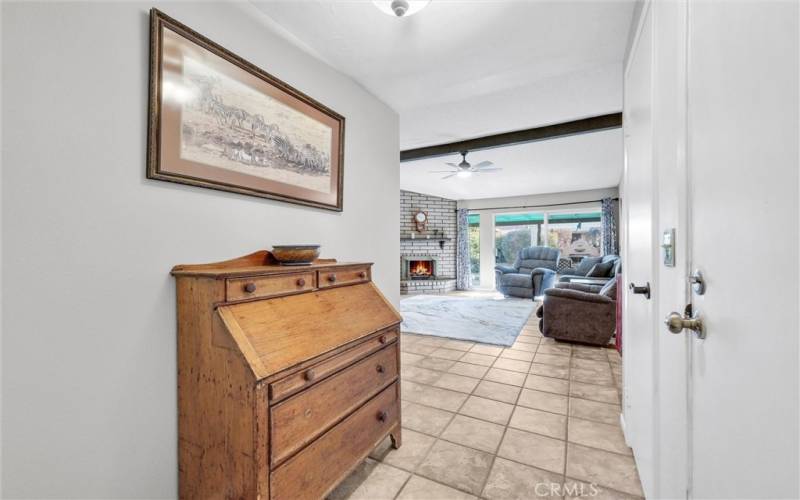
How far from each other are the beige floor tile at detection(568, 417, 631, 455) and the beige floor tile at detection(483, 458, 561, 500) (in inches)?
15.1

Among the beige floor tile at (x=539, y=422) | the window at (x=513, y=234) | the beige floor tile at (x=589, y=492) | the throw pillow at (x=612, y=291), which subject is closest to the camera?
the beige floor tile at (x=589, y=492)

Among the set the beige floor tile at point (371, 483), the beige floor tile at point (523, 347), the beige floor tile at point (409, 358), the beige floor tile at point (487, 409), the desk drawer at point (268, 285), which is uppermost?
the desk drawer at point (268, 285)

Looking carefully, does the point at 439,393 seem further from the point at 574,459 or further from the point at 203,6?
the point at 203,6

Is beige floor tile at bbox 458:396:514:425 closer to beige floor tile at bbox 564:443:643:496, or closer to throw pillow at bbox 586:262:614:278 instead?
beige floor tile at bbox 564:443:643:496

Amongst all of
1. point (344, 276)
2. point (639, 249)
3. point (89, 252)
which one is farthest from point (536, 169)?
point (89, 252)

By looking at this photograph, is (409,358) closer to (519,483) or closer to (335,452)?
(519,483)

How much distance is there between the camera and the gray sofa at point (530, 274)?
6.45 m

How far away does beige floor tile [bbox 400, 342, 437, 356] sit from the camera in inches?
133

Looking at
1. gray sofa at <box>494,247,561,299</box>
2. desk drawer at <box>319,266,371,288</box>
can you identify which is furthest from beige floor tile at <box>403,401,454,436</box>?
gray sofa at <box>494,247,561,299</box>

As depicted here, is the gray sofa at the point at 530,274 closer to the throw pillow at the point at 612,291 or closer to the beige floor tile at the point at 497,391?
the throw pillow at the point at 612,291

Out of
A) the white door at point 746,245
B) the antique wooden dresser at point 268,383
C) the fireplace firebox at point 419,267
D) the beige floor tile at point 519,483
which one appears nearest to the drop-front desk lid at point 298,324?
the antique wooden dresser at point 268,383

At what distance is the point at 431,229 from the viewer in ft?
26.7

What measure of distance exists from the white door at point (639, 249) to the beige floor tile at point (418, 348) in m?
1.82

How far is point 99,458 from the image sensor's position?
1148 millimetres
